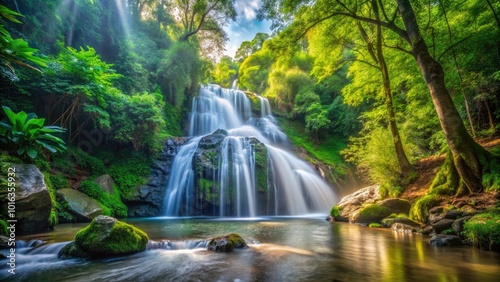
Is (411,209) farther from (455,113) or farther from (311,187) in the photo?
(311,187)

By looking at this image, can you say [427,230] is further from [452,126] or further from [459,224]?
[452,126]

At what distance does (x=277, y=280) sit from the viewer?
3.02 m

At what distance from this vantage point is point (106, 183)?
10.3 m

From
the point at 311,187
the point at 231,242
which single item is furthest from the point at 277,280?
the point at 311,187

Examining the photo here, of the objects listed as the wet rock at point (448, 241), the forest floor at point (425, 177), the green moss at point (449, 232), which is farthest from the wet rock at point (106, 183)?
the forest floor at point (425, 177)

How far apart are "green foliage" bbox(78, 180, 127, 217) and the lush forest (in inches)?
2.0

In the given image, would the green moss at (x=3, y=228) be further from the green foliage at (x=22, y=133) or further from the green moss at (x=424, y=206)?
the green moss at (x=424, y=206)

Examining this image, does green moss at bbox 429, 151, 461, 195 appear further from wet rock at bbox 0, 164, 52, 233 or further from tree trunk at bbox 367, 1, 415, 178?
wet rock at bbox 0, 164, 52, 233

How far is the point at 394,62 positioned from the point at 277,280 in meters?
10.1

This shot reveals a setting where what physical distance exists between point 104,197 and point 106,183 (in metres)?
0.78

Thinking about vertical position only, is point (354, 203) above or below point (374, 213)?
above

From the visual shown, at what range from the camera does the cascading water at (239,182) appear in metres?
11.7

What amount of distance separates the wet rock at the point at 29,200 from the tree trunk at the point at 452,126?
1043 centimetres

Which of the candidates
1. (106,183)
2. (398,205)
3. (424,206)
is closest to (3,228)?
(106,183)
